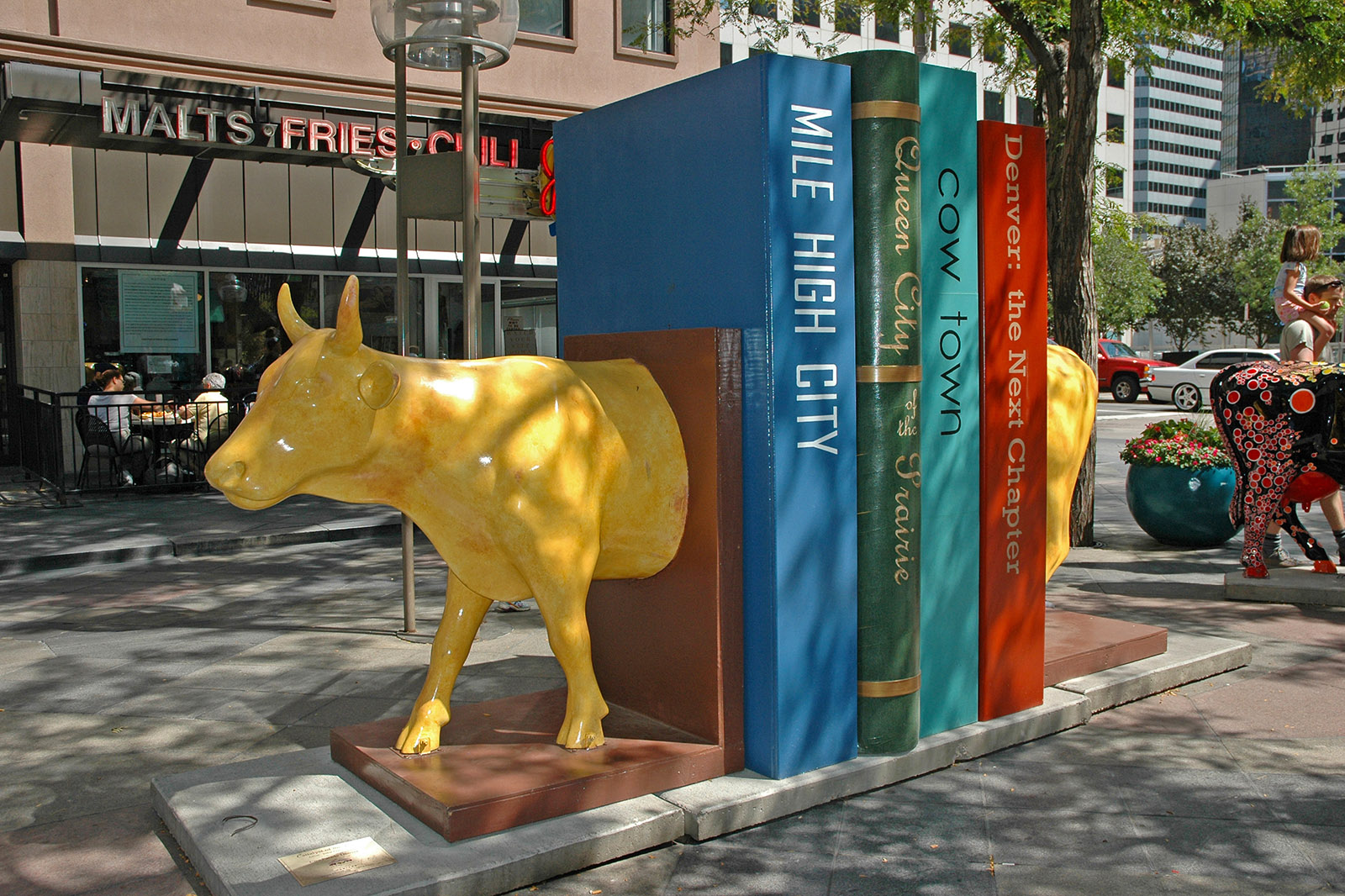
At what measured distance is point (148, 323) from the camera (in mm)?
16000

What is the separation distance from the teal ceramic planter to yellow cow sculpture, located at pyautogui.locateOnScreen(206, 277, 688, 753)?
6.84 meters

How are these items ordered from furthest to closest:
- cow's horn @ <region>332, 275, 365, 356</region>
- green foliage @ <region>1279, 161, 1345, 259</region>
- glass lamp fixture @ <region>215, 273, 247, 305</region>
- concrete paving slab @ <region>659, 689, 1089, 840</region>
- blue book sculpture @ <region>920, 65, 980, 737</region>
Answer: green foliage @ <region>1279, 161, 1345, 259</region> → glass lamp fixture @ <region>215, 273, 247, 305</region> → blue book sculpture @ <region>920, 65, 980, 737</region> → concrete paving slab @ <region>659, 689, 1089, 840</region> → cow's horn @ <region>332, 275, 365, 356</region>

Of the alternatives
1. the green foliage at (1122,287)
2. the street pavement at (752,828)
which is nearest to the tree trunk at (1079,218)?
the street pavement at (752,828)

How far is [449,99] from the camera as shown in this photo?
1827 cm

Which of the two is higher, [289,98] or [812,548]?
[289,98]

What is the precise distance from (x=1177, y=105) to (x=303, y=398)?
185106mm

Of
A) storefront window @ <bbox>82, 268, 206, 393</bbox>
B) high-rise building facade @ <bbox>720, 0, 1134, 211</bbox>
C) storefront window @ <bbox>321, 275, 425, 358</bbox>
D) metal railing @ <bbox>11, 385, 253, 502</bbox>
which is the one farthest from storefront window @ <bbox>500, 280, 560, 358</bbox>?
metal railing @ <bbox>11, 385, 253, 502</bbox>

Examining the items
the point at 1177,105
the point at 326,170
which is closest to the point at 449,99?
the point at 326,170

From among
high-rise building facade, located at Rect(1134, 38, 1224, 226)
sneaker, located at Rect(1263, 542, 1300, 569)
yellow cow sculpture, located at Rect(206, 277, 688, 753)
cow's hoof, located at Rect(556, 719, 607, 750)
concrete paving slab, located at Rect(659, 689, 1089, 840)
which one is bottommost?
concrete paving slab, located at Rect(659, 689, 1089, 840)

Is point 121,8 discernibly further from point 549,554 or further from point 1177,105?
point 1177,105

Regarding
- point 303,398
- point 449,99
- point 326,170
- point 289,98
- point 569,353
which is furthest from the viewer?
point 449,99

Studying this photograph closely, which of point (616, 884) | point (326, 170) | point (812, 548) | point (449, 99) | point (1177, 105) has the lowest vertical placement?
point (616, 884)

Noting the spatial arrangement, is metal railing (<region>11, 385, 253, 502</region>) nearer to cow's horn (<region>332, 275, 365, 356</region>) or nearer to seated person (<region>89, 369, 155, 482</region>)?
seated person (<region>89, 369, 155, 482</region>)

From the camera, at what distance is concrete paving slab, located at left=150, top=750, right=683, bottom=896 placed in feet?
10.6
